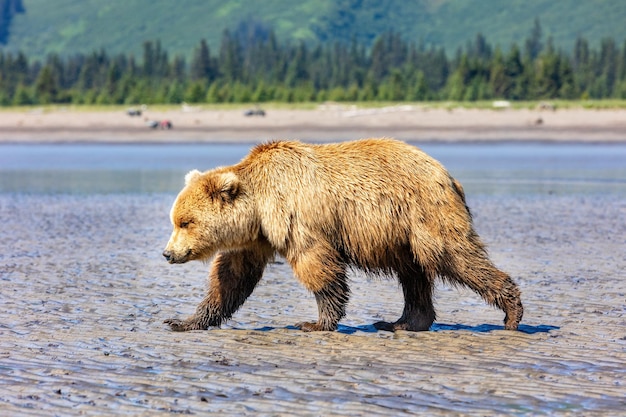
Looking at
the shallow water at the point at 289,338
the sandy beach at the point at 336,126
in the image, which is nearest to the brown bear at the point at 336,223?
the shallow water at the point at 289,338

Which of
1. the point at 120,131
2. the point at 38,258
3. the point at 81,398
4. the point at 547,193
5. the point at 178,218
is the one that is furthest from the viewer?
the point at 120,131

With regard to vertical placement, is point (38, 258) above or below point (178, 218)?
below

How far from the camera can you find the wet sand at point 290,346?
596cm

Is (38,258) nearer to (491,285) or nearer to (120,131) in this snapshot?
(491,285)

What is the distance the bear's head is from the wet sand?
25.2 inches

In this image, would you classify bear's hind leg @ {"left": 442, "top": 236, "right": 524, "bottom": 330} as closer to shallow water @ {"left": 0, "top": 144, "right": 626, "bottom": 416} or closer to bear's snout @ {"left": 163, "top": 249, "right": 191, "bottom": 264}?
shallow water @ {"left": 0, "top": 144, "right": 626, "bottom": 416}

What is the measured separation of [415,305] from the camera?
8203mm

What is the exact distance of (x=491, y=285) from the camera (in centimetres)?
807

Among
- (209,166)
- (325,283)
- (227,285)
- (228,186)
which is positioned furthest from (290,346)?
(209,166)

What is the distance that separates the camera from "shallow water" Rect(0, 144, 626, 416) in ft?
19.7

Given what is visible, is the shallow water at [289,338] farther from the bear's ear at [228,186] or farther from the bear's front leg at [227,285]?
the bear's ear at [228,186]

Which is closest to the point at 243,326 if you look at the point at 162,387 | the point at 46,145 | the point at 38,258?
the point at 162,387

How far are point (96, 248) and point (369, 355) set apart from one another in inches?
250

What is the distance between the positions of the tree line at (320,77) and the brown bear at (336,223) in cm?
6110
